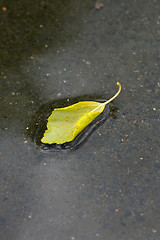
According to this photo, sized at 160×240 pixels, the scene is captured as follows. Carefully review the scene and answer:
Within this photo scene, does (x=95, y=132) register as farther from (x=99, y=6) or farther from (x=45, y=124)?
(x=99, y=6)

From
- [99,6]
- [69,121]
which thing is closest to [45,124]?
[69,121]

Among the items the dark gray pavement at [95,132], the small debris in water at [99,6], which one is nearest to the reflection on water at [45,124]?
the dark gray pavement at [95,132]

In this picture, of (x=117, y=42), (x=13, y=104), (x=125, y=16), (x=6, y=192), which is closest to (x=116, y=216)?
(x=6, y=192)

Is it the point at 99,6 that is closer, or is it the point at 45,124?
the point at 45,124

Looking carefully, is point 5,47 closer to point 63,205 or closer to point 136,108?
point 136,108

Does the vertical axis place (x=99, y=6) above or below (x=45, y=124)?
above

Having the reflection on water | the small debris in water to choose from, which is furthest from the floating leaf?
the small debris in water

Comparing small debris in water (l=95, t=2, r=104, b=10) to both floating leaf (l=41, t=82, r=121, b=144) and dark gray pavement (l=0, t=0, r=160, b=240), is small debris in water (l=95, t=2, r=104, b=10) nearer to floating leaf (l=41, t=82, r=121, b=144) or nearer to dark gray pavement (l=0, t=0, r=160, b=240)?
dark gray pavement (l=0, t=0, r=160, b=240)

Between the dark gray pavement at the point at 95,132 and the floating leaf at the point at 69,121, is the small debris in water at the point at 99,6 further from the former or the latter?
the floating leaf at the point at 69,121
